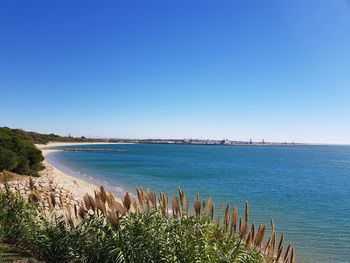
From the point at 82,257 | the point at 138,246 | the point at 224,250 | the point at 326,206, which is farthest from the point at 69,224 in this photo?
the point at 326,206

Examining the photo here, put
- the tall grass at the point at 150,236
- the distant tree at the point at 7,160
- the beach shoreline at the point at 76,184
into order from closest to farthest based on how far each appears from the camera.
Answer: the tall grass at the point at 150,236 → the distant tree at the point at 7,160 → the beach shoreline at the point at 76,184

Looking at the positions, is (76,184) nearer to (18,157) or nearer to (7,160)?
(18,157)

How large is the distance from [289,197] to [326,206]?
13.0ft

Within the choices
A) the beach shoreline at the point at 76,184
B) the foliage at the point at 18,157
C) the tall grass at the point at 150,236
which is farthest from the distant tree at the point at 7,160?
the tall grass at the point at 150,236

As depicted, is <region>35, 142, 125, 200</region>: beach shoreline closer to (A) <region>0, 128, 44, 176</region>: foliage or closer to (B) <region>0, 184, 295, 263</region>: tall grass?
(A) <region>0, 128, 44, 176</region>: foliage

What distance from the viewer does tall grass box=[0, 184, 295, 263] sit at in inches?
196

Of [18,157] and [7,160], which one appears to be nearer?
[7,160]

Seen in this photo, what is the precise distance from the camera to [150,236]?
516 cm

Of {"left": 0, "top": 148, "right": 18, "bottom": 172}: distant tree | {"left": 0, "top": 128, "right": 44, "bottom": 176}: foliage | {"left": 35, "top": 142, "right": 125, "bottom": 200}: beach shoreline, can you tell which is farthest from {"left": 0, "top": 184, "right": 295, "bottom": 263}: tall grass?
{"left": 0, "top": 128, "right": 44, "bottom": 176}: foliage

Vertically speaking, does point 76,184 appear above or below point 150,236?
below

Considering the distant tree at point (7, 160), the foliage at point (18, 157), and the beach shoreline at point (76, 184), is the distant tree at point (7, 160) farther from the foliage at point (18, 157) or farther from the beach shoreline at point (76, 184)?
the beach shoreline at point (76, 184)

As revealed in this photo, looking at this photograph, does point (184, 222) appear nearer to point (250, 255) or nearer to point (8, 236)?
point (250, 255)

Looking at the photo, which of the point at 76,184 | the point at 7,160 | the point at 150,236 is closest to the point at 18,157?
the point at 7,160

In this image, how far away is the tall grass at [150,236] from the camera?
4984mm
